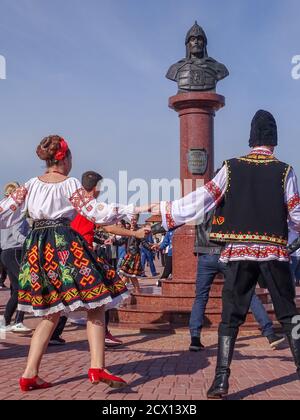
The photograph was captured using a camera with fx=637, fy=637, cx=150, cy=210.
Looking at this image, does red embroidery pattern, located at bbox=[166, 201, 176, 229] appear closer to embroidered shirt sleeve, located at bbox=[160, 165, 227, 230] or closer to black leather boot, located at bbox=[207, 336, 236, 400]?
embroidered shirt sleeve, located at bbox=[160, 165, 227, 230]

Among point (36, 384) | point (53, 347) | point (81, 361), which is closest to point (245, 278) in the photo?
point (36, 384)

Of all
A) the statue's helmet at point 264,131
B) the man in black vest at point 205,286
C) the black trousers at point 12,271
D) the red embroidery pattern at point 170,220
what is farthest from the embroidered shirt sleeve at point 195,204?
the black trousers at point 12,271

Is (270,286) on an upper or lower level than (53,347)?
upper

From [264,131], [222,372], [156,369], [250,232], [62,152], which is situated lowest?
[156,369]

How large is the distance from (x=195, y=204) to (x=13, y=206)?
1.39 meters

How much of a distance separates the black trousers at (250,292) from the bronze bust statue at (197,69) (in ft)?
19.0

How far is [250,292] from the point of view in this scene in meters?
4.54

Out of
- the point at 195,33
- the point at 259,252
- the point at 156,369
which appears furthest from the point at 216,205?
the point at 195,33

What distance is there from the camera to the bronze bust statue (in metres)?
9.89

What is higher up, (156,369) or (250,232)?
(250,232)

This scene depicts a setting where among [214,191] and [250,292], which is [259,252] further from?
[214,191]

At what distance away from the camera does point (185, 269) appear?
32.0 ft
